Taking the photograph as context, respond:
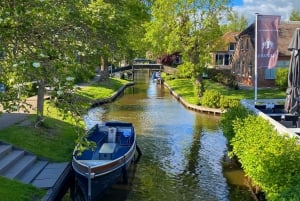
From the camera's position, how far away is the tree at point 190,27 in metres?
41.4

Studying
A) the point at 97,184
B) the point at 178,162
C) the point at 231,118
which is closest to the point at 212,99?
the point at 231,118

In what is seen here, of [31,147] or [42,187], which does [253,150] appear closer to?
[42,187]

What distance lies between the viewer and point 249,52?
2004 inches

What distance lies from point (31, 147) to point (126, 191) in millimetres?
4614

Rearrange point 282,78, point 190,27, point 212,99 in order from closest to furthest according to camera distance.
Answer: point 212,99 < point 190,27 < point 282,78

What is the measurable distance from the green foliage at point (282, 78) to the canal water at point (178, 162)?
12.3 meters

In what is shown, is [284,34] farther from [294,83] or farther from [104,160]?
[104,160]

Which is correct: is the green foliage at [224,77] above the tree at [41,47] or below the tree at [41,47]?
below

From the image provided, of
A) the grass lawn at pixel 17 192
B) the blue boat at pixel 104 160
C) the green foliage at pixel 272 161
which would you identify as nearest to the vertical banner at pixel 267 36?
the blue boat at pixel 104 160

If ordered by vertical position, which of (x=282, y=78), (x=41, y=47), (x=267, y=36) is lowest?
(x=282, y=78)

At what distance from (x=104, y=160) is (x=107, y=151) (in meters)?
1.37

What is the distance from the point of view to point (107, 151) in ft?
58.1

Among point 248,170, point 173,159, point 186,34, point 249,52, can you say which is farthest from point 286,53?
point 248,170

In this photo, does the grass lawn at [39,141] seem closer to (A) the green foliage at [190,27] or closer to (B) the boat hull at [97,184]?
(B) the boat hull at [97,184]
